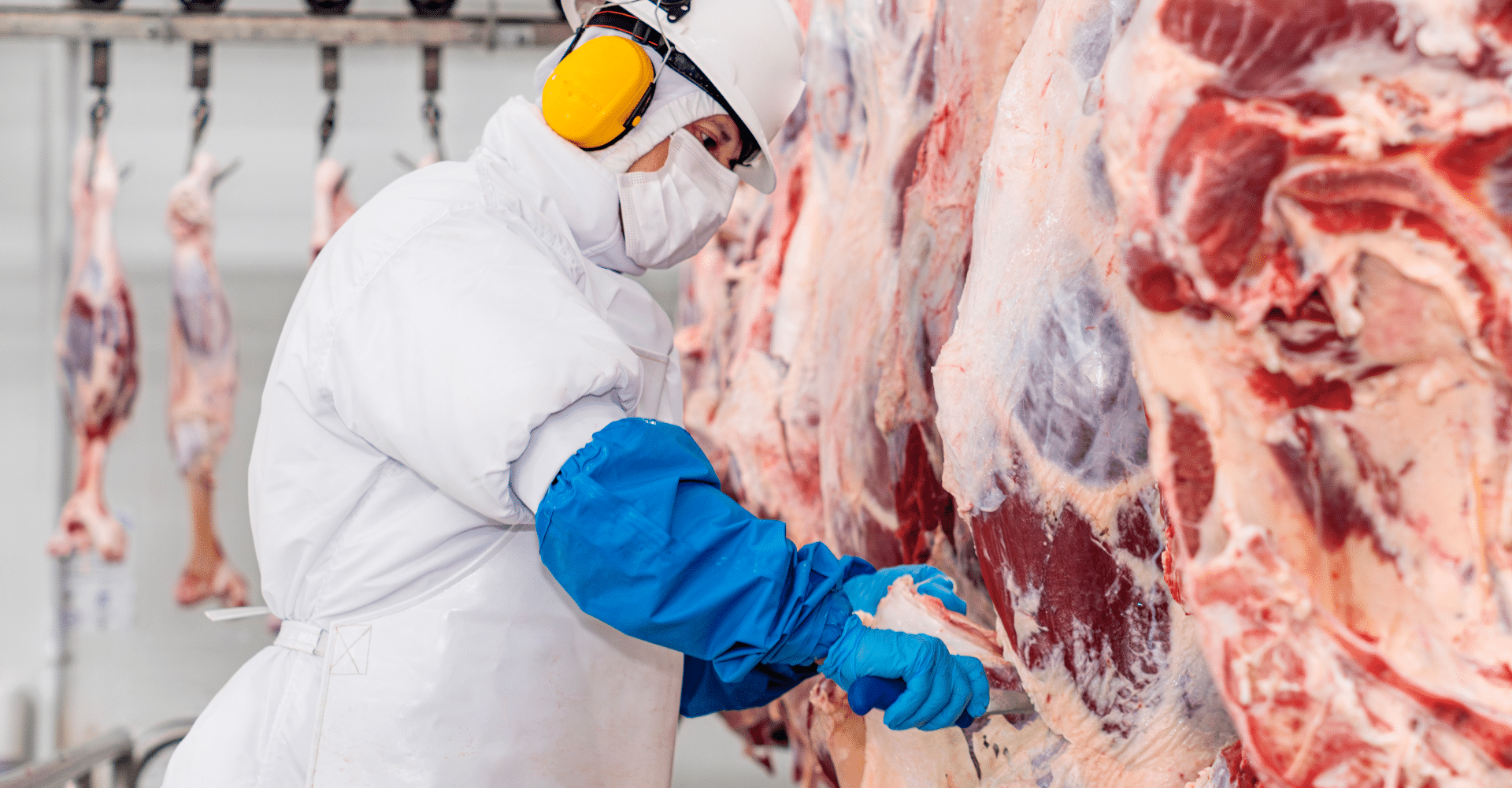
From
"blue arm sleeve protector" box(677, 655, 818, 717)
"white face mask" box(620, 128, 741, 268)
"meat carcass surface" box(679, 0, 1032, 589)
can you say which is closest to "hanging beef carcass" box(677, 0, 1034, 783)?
"meat carcass surface" box(679, 0, 1032, 589)

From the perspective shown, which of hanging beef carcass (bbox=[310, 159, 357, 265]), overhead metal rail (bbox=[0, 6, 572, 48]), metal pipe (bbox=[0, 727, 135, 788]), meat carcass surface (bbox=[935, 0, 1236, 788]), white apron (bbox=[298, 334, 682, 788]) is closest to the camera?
meat carcass surface (bbox=[935, 0, 1236, 788])

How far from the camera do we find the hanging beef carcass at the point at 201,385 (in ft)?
13.1

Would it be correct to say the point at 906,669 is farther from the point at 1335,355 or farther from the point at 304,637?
the point at 304,637

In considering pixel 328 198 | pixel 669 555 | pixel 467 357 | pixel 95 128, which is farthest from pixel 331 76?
pixel 669 555

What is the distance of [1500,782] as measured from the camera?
751mm

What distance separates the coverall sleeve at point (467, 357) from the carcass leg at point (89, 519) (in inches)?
123

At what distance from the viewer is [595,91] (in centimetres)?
147

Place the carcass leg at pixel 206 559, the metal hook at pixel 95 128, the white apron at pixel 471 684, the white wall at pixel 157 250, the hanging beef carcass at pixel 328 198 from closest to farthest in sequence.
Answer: the white apron at pixel 471 684
the metal hook at pixel 95 128
the hanging beef carcass at pixel 328 198
the carcass leg at pixel 206 559
the white wall at pixel 157 250

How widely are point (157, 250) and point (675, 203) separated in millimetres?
3600

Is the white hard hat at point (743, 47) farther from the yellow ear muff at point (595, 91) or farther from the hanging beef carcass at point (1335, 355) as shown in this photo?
the hanging beef carcass at point (1335, 355)

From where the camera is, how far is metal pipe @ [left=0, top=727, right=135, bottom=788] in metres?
2.06

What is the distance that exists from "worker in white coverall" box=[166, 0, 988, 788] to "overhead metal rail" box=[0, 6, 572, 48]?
1895mm

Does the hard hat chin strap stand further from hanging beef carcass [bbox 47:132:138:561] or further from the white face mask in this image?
hanging beef carcass [bbox 47:132:138:561]

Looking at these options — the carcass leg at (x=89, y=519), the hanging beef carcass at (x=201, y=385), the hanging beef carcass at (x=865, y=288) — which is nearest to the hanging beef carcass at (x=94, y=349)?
the carcass leg at (x=89, y=519)
